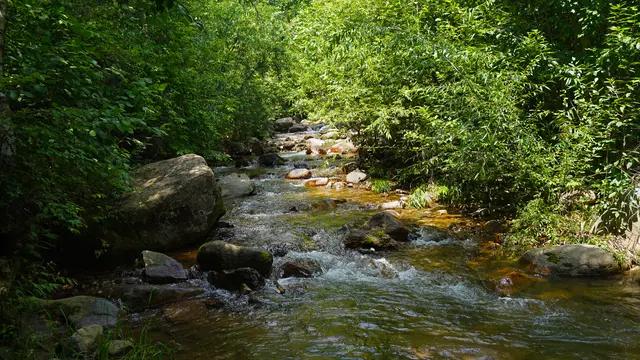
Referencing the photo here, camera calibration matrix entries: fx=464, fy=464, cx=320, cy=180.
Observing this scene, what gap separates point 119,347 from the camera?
4574 mm

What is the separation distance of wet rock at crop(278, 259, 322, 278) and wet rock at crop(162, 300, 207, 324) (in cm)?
164

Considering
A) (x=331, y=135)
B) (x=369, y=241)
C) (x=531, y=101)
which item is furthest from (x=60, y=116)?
(x=331, y=135)

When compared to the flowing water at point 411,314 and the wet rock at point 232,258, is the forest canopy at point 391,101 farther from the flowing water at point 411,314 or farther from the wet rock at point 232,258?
the wet rock at point 232,258

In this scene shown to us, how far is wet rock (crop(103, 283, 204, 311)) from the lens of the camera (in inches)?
255

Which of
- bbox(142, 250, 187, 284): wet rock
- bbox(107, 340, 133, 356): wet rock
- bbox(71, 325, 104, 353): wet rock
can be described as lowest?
bbox(142, 250, 187, 284): wet rock

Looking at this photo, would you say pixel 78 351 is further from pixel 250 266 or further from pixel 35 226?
pixel 250 266

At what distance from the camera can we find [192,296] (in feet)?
22.4

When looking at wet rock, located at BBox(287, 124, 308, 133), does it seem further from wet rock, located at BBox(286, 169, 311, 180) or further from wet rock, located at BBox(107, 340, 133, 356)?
wet rock, located at BBox(107, 340, 133, 356)

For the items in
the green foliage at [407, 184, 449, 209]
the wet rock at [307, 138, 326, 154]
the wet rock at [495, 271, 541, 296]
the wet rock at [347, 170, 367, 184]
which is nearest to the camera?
the wet rock at [495, 271, 541, 296]

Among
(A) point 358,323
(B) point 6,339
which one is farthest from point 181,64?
(B) point 6,339

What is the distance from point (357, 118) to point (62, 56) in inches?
405

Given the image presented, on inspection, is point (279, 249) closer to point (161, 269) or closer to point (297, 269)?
point (297, 269)

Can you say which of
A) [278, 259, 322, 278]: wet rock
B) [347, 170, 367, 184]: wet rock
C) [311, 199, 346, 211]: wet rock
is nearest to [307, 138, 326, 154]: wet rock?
[347, 170, 367, 184]: wet rock

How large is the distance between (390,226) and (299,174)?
7.47 meters
